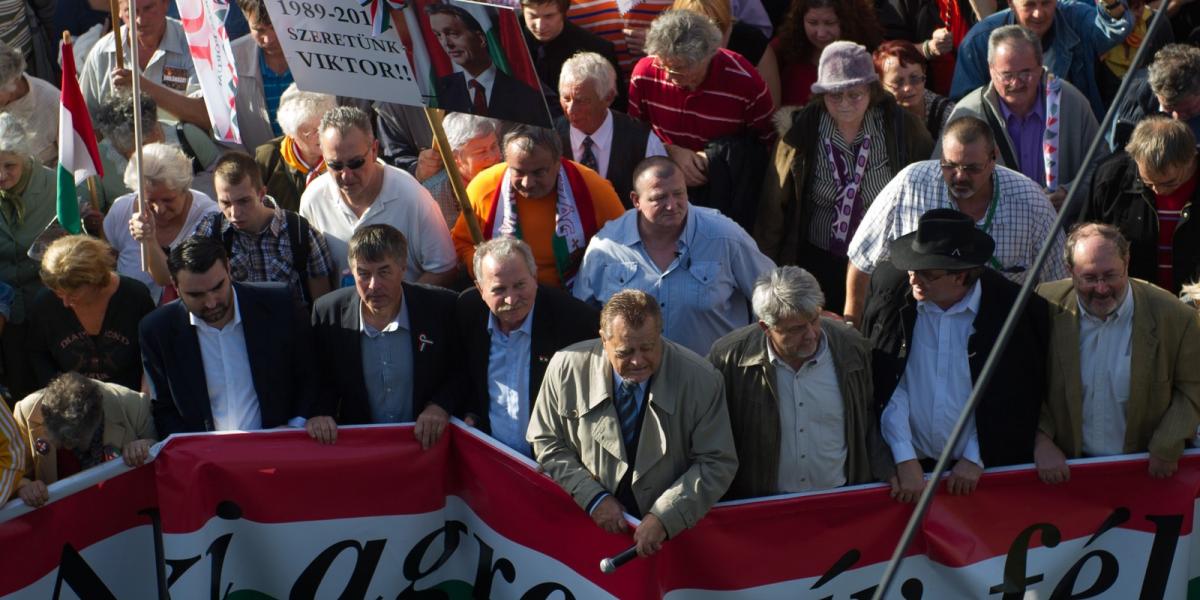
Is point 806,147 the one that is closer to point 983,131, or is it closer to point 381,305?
point 983,131

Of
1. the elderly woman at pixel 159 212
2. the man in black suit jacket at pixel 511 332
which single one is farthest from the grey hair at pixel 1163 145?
the elderly woman at pixel 159 212

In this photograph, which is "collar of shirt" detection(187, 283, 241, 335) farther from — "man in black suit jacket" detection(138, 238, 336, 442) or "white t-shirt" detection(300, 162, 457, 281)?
"white t-shirt" detection(300, 162, 457, 281)

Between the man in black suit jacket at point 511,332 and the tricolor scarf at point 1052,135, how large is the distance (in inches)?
108

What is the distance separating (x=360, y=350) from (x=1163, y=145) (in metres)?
3.80

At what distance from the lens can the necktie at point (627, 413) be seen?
247 inches

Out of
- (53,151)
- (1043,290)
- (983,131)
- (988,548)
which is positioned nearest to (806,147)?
(983,131)

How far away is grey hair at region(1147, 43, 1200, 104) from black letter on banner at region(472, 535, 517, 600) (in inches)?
159

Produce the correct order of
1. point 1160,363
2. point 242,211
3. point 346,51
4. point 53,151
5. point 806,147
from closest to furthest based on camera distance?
point 1160,363 < point 346,51 < point 242,211 < point 806,147 < point 53,151

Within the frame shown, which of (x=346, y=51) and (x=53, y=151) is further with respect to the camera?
(x=53, y=151)

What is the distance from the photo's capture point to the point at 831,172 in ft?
27.2

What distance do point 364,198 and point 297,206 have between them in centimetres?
89

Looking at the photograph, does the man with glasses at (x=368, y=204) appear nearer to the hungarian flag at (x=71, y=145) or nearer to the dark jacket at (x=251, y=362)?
the dark jacket at (x=251, y=362)

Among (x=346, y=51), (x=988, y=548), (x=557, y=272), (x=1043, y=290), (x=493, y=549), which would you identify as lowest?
(x=988, y=548)

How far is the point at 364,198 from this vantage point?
787 cm
